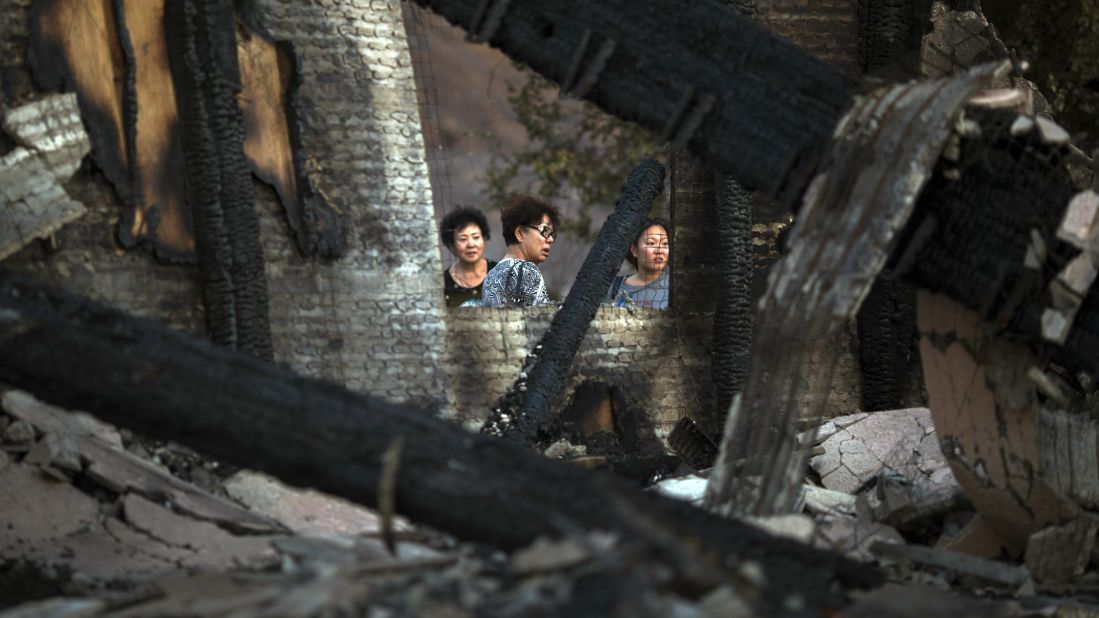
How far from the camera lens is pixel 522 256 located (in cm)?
957

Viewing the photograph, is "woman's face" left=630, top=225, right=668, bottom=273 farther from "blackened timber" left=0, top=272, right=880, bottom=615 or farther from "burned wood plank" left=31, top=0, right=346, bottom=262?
"blackened timber" left=0, top=272, right=880, bottom=615

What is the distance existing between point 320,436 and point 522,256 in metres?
5.82

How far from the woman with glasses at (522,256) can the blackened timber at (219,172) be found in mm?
1869

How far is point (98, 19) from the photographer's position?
307 inches

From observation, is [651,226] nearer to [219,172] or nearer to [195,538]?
[219,172]

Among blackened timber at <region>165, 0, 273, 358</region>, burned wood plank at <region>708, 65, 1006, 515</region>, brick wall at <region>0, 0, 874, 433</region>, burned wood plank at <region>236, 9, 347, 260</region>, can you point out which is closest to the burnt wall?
brick wall at <region>0, 0, 874, 433</region>

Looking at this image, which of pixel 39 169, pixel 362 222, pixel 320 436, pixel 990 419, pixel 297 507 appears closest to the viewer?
pixel 320 436

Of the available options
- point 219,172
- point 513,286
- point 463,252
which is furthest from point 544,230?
point 219,172

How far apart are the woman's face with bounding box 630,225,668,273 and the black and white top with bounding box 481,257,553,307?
791 mm

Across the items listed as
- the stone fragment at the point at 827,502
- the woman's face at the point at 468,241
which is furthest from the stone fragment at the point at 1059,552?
the woman's face at the point at 468,241

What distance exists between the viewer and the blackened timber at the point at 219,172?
7.84 m

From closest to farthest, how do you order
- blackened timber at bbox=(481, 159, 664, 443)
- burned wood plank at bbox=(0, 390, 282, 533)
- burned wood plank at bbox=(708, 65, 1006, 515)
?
burned wood plank at bbox=(708, 65, 1006, 515)
burned wood plank at bbox=(0, 390, 282, 533)
blackened timber at bbox=(481, 159, 664, 443)

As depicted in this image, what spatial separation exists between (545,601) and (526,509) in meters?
0.53

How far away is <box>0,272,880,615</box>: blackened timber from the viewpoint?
371 centimetres
